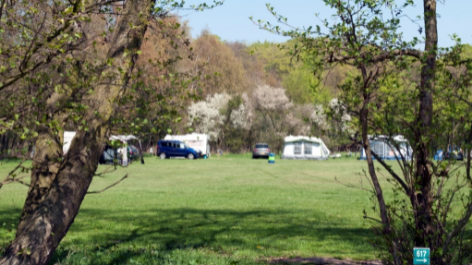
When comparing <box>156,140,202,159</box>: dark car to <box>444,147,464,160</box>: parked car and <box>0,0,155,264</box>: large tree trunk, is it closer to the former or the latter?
<box>0,0,155,264</box>: large tree trunk

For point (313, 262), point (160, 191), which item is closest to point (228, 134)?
point (160, 191)

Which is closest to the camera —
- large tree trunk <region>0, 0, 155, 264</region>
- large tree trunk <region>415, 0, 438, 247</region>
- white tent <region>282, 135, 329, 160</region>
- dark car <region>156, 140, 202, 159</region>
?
large tree trunk <region>415, 0, 438, 247</region>

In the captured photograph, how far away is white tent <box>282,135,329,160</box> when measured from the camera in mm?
57781

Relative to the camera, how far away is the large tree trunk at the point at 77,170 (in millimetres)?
5738

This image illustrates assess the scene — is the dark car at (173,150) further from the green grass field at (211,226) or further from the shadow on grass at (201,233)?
the shadow on grass at (201,233)

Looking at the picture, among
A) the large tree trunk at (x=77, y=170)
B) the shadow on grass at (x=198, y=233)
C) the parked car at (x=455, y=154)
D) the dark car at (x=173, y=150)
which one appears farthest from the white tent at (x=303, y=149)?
the parked car at (x=455, y=154)

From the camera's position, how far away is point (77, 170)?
19.5ft

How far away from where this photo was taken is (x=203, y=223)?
12.5 m

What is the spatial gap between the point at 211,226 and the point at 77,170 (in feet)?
20.8

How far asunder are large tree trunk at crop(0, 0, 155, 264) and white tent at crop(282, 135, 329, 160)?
5172 centimetres

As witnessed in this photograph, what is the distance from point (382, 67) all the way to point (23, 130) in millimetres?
3265

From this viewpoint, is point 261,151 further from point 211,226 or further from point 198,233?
point 198,233

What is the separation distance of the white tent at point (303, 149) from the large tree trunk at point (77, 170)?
170ft

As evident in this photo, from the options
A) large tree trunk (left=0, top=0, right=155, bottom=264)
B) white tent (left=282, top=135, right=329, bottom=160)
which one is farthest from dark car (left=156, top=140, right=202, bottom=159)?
large tree trunk (left=0, top=0, right=155, bottom=264)
